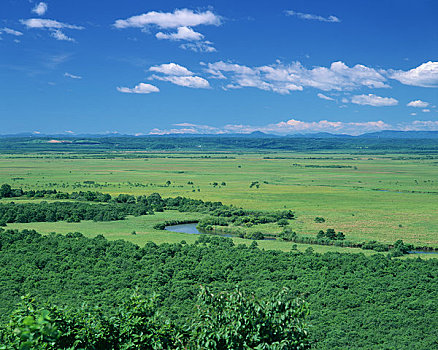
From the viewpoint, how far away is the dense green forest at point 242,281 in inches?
1095

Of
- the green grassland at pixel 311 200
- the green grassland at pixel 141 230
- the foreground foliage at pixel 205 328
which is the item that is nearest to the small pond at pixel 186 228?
the green grassland at pixel 141 230

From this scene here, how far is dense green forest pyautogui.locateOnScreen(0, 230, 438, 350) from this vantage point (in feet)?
91.2

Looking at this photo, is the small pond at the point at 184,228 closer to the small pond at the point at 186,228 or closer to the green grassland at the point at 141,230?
the small pond at the point at 186,228

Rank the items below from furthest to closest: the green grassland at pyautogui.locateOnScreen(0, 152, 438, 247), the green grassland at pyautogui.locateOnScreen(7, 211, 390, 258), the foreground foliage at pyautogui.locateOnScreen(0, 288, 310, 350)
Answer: the green grassland at pyautogui.locateOnScreen(0, 152, 438, 247) → the green grassland at pyautogui.locateOnScreen(7, 211, 390, 258) → the foreground foliage at pyautogui.locateOnScreen(0, 288, 310, 350)

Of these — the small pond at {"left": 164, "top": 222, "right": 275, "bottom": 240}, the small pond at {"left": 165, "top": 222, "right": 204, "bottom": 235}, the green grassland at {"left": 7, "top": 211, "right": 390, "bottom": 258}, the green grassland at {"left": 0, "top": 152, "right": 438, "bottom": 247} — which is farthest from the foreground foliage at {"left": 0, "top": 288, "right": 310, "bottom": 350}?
the small pond at {"left": 165, "top": 222, "right": 204, "bottom": 235}

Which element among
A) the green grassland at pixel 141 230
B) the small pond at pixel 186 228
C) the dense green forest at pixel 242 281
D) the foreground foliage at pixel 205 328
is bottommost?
the small pond at pixel 186 228

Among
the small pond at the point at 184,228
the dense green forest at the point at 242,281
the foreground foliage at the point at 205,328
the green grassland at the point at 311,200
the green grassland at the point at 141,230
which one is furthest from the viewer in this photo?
the small pond at the point at 184,228

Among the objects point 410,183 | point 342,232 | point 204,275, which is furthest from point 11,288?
point 410,183

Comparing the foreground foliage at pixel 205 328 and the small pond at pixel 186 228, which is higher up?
the foreground foliage at pixel 205 328

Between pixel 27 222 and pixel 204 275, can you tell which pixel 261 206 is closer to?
pixel 27 222

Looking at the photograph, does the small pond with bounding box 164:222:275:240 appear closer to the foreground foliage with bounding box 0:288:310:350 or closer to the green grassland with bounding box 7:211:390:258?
the green grassland with bounding box 7:211:390:258

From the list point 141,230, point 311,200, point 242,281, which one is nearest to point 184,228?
point 141,230

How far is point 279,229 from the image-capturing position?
6569 centimetres

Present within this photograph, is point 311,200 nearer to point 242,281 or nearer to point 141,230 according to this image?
point 141,230
